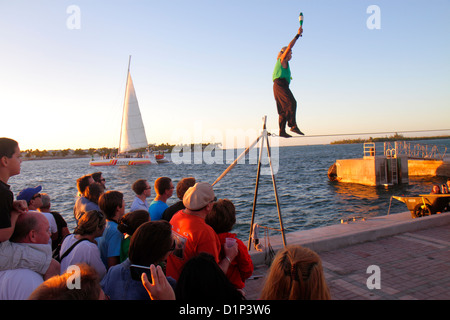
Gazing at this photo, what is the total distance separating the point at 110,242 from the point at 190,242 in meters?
1.15

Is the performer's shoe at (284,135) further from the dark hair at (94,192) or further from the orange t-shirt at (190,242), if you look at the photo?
the dark hair at (94,192)

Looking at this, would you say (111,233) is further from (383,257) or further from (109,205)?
(383,257)

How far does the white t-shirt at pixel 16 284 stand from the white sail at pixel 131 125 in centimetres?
5737

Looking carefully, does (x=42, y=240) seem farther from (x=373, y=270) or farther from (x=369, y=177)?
(x=369, y=177)

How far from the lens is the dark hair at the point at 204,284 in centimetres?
189

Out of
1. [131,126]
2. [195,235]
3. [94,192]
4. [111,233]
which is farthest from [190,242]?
[131,126]

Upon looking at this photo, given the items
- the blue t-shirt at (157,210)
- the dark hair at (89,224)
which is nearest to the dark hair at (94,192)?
the blue t-shirt at (157,210)

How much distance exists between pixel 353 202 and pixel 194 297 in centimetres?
2705

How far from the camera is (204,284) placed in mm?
1910

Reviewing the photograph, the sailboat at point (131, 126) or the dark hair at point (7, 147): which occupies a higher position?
the sailboat at point (131, 126)

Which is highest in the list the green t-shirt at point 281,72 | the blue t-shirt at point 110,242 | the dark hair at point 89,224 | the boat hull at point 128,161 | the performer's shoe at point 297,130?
the green t-shirt at point 281,72
